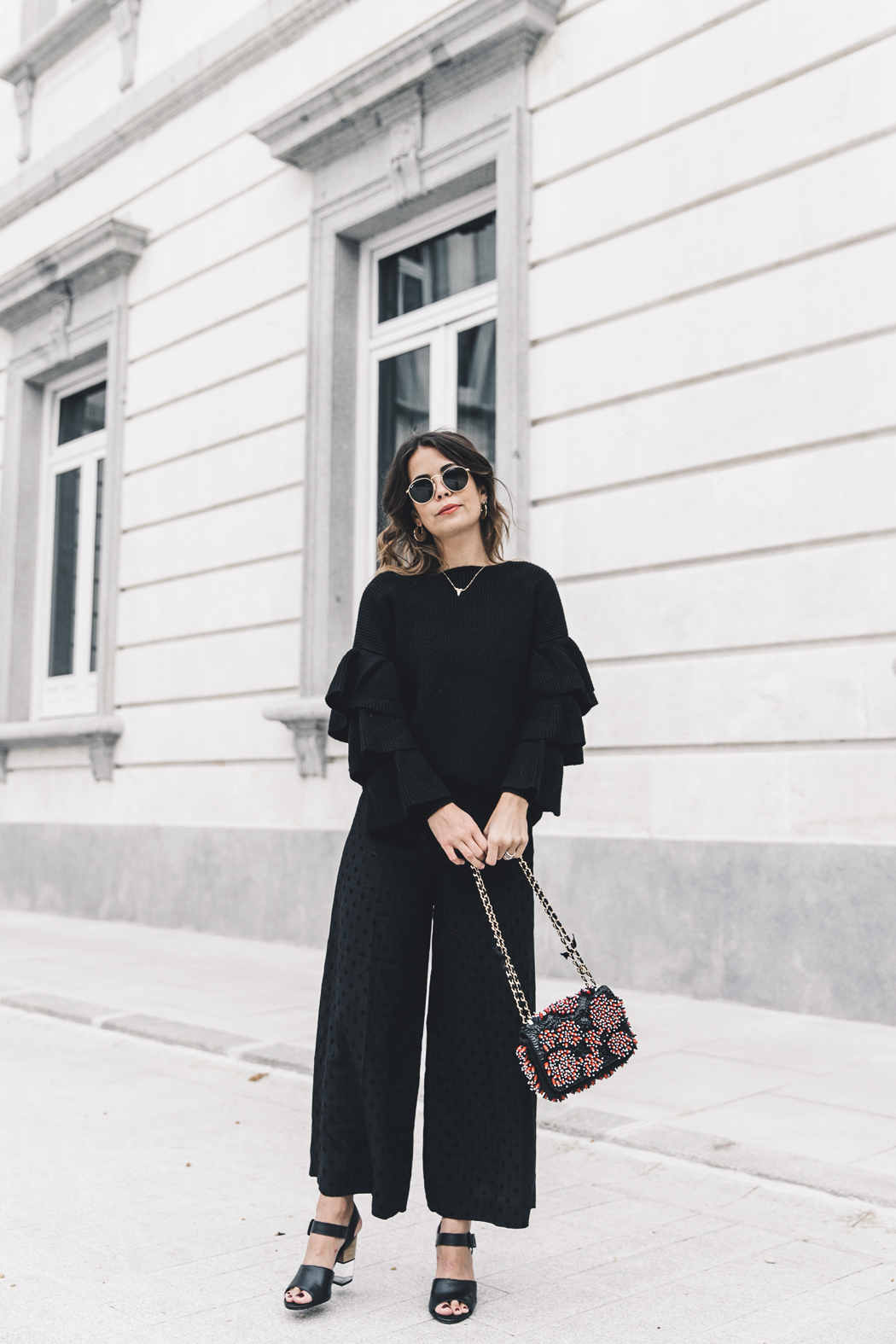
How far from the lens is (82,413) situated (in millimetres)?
11461

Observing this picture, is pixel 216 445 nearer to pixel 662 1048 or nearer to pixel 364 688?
pixel 662 1048

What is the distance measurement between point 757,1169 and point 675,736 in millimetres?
3055

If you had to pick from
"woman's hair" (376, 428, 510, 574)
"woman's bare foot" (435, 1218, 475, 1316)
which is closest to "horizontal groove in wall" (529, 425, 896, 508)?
"woman's hair" (376, 428, 510, 574)

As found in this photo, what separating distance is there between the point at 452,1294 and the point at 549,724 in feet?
3.74

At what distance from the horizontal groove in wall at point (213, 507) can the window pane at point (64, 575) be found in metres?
1.39

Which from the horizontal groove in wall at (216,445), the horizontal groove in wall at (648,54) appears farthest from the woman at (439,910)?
the horizontal groove in wall at (216,445)

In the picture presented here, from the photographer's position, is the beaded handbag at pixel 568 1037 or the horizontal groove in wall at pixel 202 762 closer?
the beaded handbag at pixel 568 1037

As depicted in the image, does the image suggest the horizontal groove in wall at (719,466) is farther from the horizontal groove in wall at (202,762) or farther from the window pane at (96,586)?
the window pane at (96,586)

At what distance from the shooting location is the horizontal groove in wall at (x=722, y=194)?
5.86 m

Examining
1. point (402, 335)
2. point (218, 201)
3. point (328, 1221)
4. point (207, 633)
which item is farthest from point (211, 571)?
point (328, 1221)

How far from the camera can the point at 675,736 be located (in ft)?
20.8

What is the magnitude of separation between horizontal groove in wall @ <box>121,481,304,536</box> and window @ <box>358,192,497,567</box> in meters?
0.51

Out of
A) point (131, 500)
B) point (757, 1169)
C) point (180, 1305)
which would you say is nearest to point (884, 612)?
point (757, 1169)

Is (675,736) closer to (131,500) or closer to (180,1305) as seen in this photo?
(180,1305)
